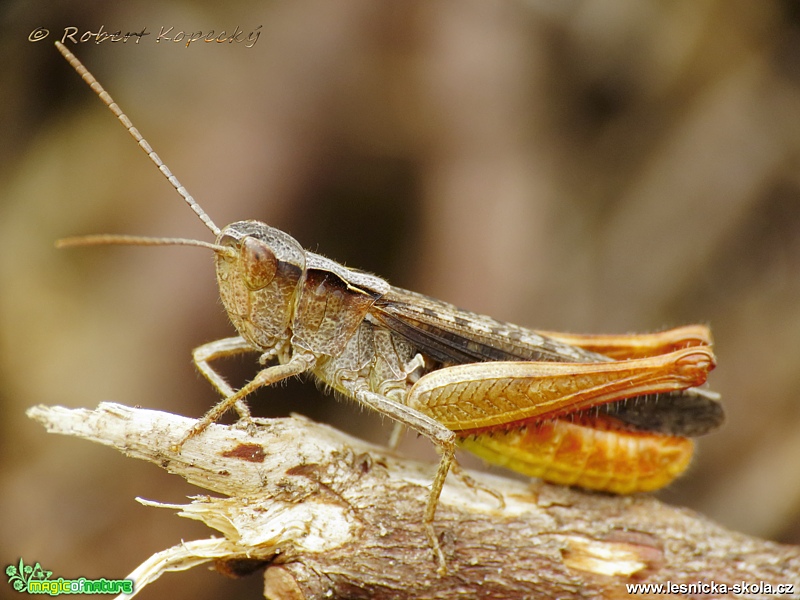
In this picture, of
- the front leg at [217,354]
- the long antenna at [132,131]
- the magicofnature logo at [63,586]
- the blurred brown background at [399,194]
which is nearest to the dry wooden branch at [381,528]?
the magicofnature logo at [63,586]

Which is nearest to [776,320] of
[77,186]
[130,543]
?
[130,543]

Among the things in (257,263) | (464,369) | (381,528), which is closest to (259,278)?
(257,263)

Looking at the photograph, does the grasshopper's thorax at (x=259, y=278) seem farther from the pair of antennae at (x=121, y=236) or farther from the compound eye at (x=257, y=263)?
the pair of antennae at (x=121, y=236)

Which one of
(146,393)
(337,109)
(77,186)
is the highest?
(337,109)

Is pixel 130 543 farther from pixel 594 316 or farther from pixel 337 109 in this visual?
pixel 594 316

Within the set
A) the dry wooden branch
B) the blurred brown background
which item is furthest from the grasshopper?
the blurred brown background
